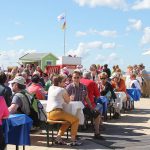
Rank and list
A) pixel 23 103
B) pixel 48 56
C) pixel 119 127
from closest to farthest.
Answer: pixel 23 103 → pixel 119 127 → pixel 48 56

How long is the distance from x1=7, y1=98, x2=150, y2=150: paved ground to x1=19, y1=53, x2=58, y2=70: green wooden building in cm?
1602

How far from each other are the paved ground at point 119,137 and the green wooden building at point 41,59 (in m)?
16.0

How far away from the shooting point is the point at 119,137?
9.30 m

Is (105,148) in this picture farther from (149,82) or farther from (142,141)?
(149,82)

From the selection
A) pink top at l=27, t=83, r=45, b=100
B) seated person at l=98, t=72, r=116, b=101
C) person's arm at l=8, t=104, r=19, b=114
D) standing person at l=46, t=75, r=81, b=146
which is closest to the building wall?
seated person at l=98, t=72, r=116, b=101

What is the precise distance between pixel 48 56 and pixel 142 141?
20340 mm

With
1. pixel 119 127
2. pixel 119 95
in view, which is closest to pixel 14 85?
pixel 119 127

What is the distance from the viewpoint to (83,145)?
8.30 meters

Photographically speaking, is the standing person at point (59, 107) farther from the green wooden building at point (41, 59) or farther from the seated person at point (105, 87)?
the green wooden building at point (41, 59)

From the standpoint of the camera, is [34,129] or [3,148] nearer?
[3,148]

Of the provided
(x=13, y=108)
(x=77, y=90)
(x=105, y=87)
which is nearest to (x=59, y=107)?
(x=77, y=90)

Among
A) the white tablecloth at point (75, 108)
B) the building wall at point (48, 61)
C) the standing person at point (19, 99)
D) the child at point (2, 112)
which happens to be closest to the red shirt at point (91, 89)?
the white tablecloth at point (75, 108)

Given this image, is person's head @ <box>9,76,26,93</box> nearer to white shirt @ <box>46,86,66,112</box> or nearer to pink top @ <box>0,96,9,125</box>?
white shirt @ <box>46,86,66,112</box>

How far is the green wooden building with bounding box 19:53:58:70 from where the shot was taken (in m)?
28.0
